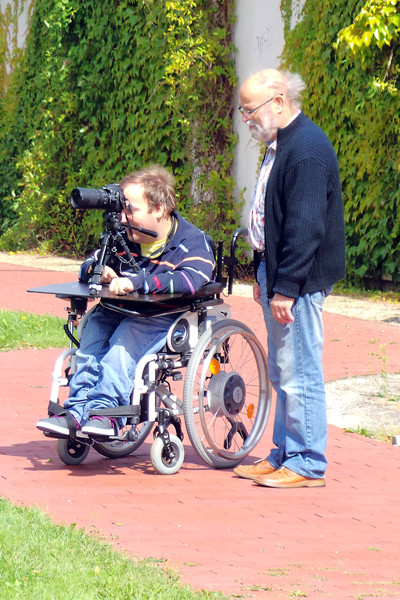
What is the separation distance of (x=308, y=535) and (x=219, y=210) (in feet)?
29.9

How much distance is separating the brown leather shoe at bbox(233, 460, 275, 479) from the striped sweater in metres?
0.84

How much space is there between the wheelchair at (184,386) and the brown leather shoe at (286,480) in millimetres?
311

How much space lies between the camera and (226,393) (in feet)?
16.0

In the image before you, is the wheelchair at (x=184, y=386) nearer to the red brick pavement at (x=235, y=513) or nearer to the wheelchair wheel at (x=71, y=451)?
the wheelchair wheel at (x=71, y=451)

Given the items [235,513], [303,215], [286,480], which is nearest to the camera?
[235,513]

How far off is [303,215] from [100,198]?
2.99ft

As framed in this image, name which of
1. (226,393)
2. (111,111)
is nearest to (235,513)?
(226,393)

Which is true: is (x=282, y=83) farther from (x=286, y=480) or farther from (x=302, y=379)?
(x=286, y=480)

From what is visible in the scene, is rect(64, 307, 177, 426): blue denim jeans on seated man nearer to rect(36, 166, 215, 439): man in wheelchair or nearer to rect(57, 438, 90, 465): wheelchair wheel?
rect(36, 166, 215, 439): man in wheelchair

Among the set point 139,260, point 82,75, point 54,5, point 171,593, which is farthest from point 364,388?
point 54,5

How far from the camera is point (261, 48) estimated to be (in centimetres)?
1228

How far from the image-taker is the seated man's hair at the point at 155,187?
15.9ft

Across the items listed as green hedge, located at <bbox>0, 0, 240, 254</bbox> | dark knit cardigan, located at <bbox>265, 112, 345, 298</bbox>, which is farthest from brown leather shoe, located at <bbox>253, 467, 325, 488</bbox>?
green hedge, located at <bbox>0, 0, 240, 254</bbox>

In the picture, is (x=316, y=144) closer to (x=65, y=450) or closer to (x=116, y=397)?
(x=116, y=397)
